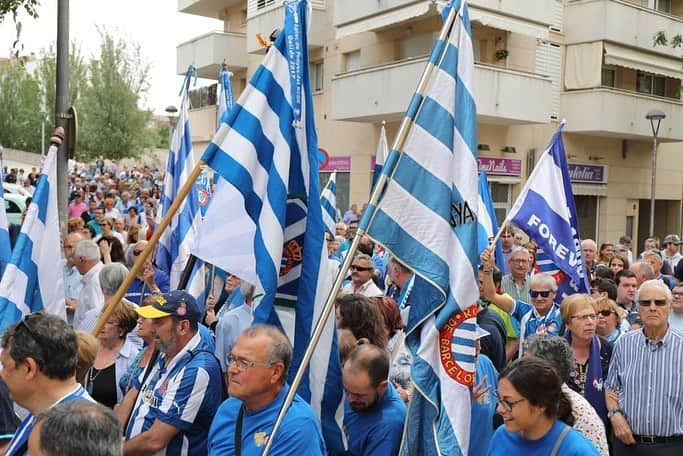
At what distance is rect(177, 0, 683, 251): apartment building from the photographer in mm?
20875

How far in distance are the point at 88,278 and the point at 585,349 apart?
4.46 m

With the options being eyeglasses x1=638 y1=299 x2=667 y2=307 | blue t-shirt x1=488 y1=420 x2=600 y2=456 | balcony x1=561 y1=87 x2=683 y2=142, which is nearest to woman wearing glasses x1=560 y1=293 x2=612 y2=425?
eyeglasses x1=638 y1=299 x2=667 y2=307

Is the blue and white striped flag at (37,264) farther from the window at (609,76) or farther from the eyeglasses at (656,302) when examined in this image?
the window at (609,76)

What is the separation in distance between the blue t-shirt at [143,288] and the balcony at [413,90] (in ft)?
41.3

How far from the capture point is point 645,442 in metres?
5.61

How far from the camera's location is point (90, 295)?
7.35m

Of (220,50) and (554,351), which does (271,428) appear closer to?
(554,351)

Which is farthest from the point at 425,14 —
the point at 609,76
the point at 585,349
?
the point at 585,349

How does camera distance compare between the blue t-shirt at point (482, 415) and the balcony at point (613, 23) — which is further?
the balcony at point (613, 23)

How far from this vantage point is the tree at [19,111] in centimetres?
6059

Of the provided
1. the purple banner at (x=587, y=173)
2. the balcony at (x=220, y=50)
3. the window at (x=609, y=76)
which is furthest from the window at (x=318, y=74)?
the window at (x=609, y=76)

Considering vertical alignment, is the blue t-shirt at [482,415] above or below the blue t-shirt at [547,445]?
below

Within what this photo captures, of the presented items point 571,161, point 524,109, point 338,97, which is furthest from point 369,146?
point 571,161

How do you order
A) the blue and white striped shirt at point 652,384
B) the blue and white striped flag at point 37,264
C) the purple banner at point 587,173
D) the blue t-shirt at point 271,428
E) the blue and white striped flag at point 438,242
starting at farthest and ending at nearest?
the purple banner at point 587,173 → the blue and white striped shirt at point 652,384 → the blue and white striped flag at point 37,264 → the blue and white striped flag at point 438,242 → the blue t-shirt at point 271,428
